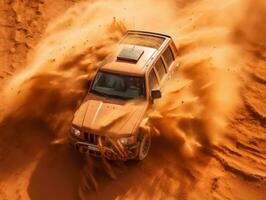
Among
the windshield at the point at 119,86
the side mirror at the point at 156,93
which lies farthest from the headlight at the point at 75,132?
the side mirror at the point at 156,93

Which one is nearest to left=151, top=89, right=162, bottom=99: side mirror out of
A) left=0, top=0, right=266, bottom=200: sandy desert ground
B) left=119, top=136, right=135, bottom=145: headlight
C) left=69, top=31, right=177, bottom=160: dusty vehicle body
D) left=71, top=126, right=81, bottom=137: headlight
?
left=69, top=31, right=177, bottom=160: dusty vehicle body

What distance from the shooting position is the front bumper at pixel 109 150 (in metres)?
8.77

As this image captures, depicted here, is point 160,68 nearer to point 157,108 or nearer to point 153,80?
point 153,80

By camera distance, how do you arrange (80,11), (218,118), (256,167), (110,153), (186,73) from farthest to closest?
(80,11)
(186,73)
(218,118)
(256,167)
(110,153)

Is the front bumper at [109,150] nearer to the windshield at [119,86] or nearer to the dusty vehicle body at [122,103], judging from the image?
the dusty vehicle body at [122,103]

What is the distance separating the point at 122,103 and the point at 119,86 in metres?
0.45

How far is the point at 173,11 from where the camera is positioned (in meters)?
14.9

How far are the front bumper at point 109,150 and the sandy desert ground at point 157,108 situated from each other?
467 mm

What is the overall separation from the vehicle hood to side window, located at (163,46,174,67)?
1.70 m

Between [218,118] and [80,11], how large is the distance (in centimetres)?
669

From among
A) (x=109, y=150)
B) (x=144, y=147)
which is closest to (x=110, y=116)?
(x=109, y=150)

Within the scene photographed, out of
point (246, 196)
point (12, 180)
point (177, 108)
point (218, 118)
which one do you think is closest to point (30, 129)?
point (12, 180)

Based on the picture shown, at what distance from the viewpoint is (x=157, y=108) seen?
973 cm

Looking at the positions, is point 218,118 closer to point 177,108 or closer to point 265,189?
point 177,108
